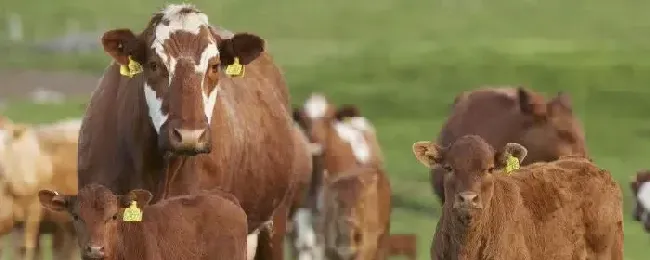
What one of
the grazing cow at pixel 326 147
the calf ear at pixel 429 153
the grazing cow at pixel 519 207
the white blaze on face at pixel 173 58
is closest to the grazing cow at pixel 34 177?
the grazing cow at pixel 326 147

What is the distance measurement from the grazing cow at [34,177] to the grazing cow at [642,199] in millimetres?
5502

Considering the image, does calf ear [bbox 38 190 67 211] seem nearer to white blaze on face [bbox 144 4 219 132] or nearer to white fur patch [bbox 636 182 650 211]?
white blaze on face [bbox 144 4 219 132]

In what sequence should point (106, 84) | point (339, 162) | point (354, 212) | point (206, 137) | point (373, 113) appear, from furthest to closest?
point (373, 113) → point (339, 162) → point (354, 212) → point (106, 84) → point (206, 137)

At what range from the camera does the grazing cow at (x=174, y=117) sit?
11.7 m

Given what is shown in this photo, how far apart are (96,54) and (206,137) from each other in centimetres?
4259

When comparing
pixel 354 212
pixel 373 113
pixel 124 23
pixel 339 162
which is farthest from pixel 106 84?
pixel 124 23

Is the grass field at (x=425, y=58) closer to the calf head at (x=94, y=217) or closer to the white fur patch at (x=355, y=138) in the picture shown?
the white fur patch at (x=355, y=138)

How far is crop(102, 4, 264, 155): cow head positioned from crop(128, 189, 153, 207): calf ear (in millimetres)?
470

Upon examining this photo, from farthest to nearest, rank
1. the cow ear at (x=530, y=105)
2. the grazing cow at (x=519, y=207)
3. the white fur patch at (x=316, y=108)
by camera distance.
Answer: the white fur patch at (x=316, y=108)
the cow ear at (x=530, y=105)
the grazing cow at (x=519, y=207)

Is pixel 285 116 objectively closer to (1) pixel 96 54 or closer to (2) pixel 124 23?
(1) pixel 96 54

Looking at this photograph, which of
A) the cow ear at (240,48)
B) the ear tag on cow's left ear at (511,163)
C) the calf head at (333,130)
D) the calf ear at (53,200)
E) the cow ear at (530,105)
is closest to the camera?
the calf ear at (53,200)

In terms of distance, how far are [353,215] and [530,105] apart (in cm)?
201

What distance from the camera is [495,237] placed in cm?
1157

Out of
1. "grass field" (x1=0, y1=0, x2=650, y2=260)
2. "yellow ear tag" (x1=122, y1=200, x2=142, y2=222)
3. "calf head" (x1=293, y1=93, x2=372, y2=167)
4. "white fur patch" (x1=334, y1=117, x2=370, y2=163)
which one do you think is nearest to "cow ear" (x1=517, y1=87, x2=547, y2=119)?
"grass field" (x1=0, y1=0, x2=650, y2=260)
